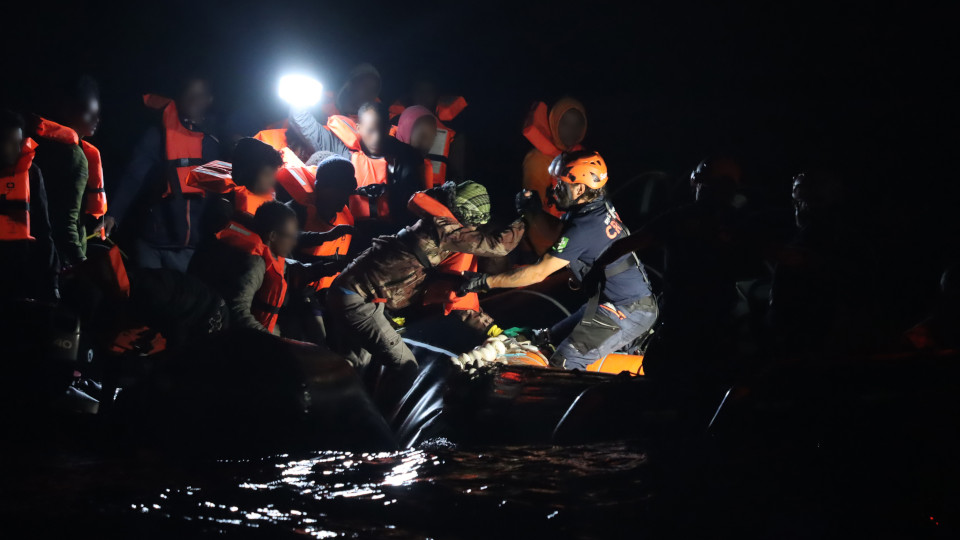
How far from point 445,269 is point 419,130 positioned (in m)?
2.12

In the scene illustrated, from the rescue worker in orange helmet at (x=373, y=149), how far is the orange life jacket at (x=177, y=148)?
1.18 meters

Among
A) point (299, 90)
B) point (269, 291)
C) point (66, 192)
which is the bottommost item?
point (269, 291)

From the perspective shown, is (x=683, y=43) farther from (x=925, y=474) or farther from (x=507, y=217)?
(x=925, y=474)

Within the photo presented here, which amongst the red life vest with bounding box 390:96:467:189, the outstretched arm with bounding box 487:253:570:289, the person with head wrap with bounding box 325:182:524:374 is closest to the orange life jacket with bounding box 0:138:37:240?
the person with head wrap with bounding box 325:182:524:374

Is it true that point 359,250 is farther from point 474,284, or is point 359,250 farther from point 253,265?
point 474,284

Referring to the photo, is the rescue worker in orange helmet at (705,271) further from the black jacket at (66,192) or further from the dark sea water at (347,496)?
the black jacket at (66,192)

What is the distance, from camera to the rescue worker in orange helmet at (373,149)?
6984mm

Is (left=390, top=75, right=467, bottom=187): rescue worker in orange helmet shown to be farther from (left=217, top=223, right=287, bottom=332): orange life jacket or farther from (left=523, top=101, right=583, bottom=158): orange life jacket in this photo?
(left=217, top=223, right=287, bottom=332): orange life jacket

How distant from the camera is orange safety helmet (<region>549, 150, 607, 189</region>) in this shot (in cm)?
546

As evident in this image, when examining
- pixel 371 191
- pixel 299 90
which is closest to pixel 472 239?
pixel 371 191

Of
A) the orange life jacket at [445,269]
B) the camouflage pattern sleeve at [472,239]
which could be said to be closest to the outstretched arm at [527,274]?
the camouflage pattern sleeve at [472,239]

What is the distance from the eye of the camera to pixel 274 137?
6.71 metres

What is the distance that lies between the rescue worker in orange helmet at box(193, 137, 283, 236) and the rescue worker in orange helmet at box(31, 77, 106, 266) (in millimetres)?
764

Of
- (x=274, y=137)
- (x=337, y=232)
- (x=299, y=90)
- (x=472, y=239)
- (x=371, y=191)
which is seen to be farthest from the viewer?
(x=299, y=90)
